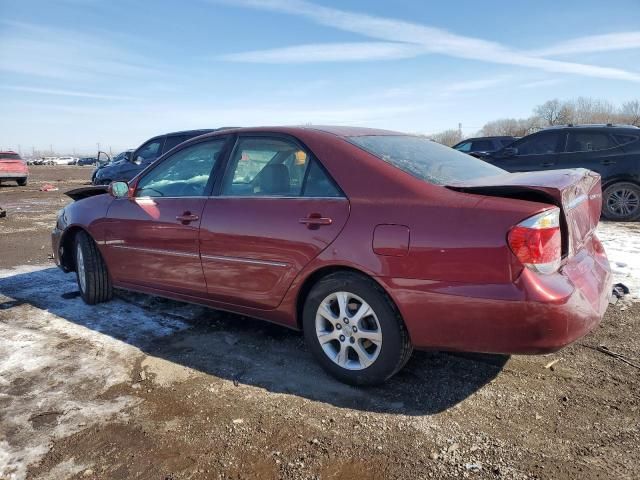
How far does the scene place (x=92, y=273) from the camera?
4.39m

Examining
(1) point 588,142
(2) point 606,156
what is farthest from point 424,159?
(1) point 588,142

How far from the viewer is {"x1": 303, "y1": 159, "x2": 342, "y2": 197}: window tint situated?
2898mm

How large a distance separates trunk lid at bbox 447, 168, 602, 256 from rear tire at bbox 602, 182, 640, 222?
243 inches

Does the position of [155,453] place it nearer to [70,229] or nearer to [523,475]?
[523,475]

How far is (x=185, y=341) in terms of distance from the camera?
12.0 ft

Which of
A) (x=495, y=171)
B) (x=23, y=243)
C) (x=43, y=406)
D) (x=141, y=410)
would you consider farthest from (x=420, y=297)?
(x=23, y=243)

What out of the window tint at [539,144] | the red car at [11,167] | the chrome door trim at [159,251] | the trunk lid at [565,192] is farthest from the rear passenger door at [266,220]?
the red car at [11,167]

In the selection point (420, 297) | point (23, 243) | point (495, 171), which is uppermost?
point (495, 171)

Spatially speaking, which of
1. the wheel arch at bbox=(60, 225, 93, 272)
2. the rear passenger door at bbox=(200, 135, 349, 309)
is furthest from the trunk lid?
the wheel arch at bbox=(60, 225, 93, 272)

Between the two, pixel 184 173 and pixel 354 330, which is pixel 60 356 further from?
pixel 354 330

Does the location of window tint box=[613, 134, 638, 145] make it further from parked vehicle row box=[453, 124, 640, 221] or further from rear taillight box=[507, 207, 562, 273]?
rear taillight box=[507, 207, 562, 273]

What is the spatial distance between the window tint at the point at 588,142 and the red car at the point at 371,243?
20.3 feet

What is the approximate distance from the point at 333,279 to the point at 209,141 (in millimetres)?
1617

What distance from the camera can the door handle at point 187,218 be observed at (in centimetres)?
349
